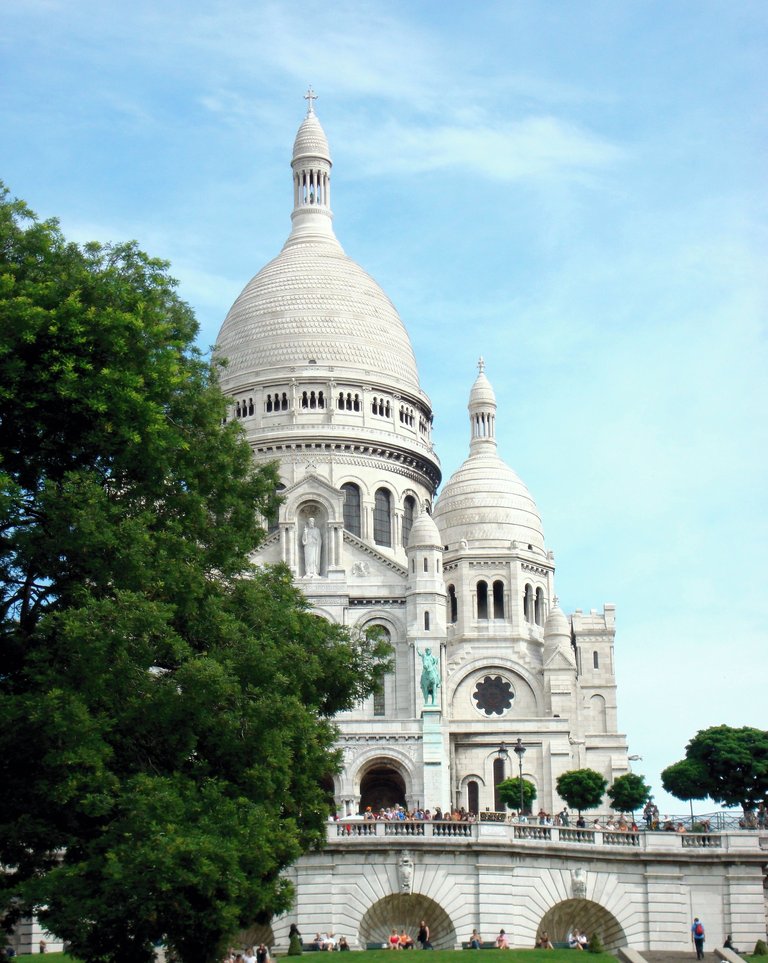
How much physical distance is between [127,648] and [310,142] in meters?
82.1

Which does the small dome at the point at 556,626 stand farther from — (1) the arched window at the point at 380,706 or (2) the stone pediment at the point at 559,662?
(1) the arched window at the point at 380,706

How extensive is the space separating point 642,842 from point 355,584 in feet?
131

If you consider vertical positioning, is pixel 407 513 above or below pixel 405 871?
above

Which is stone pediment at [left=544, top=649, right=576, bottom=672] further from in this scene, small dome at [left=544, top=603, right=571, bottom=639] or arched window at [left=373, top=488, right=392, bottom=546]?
arched window at [left=373, top=488, right=392, bottom=546]

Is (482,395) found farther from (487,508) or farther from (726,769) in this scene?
(726,769)

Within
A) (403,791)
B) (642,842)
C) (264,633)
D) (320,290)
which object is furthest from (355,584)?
(264,633)

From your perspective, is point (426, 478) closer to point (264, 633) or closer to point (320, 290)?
point (320, 290)

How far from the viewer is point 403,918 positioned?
50625 millimetres

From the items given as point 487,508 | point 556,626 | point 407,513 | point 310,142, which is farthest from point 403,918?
point 310,142

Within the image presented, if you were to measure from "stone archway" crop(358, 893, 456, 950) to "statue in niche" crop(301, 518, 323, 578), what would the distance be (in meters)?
41.4

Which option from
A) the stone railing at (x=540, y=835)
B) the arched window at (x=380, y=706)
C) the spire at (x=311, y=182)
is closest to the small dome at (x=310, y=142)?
the spire at (x=311, y=182)

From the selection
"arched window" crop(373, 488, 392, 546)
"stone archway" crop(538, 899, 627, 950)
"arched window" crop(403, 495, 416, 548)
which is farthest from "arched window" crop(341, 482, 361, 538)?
"stone archway" crop(538, 899, 627, 950)

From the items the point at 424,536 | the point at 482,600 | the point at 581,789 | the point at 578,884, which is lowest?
the point at 578,884

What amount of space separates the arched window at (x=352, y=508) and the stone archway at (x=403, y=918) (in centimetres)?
4889
